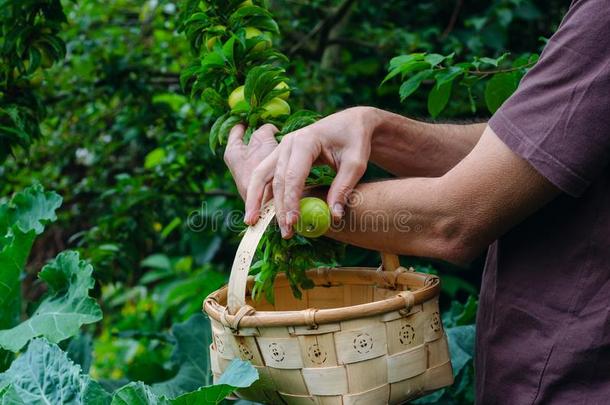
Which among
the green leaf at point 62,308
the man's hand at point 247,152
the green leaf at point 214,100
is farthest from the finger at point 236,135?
the green leaf at point 62,308

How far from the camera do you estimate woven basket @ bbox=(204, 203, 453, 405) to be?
115 cm

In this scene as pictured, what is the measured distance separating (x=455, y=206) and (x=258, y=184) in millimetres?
334

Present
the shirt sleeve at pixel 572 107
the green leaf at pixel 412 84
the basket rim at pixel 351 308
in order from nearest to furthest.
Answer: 1. the shirt sleeve at pixel 572 107
2. the basket rim at pixel 351 308
3. the green leaf at pixel 412 84

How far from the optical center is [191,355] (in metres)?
1.98

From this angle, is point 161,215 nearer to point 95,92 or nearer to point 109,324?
point 95,92

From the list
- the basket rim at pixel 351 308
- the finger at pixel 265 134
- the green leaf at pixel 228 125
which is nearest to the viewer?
the basket rim at pixel 351 308

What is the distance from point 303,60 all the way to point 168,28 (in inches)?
24.3

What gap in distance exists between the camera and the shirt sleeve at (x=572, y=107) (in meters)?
0.99

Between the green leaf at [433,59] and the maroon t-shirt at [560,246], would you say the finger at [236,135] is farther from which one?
the maroon t-shirt at [560,246]

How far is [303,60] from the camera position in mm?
3035

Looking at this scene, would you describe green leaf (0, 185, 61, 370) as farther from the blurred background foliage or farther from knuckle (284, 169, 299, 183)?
knuckle (284, 169, 299, 183)

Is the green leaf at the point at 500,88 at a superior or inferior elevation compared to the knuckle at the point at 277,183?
inferior

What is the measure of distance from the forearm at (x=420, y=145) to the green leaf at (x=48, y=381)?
0.69 metres

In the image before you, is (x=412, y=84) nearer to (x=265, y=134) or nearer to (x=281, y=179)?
(x=265, y=134)
